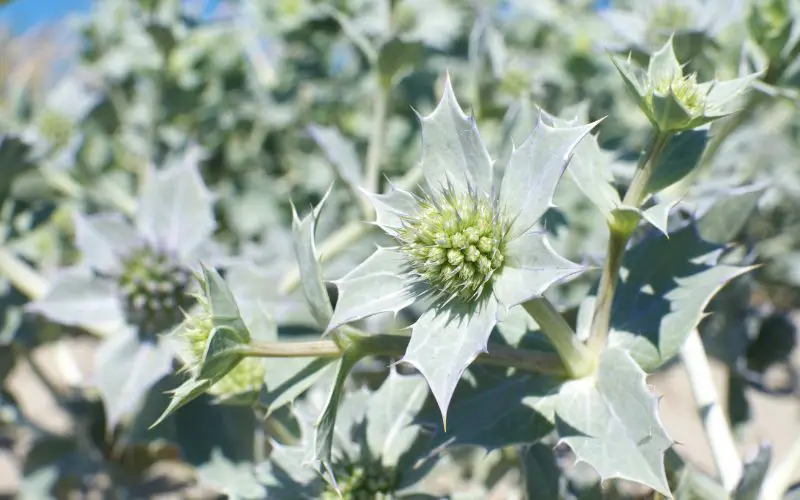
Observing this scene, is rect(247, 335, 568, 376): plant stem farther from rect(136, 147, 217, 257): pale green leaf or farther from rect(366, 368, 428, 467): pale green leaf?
rect(136, 147, 217, 257): pale green leaf

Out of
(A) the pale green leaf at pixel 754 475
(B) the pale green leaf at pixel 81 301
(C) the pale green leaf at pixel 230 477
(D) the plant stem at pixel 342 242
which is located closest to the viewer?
(A) the pale green leaf at pixel 754 475

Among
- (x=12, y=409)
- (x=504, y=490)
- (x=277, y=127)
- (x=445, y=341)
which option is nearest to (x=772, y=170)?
(x=504, y=490)

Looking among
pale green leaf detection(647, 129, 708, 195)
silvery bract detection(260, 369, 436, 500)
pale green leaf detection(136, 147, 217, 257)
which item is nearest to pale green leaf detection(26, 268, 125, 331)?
pale green leaf detection(136, 147, 217, 257)

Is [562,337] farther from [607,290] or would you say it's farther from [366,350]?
[366,350]

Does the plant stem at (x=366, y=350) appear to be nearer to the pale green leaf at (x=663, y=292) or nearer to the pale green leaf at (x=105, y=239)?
the pale green leaf at (x=663, y=292)

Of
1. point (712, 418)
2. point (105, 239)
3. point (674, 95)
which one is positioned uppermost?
point (674, 95)

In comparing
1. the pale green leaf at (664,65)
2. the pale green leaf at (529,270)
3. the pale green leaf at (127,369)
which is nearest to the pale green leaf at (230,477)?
the pale green leaf at (127,369)

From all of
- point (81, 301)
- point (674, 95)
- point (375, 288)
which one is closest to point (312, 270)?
point (375, 288)
